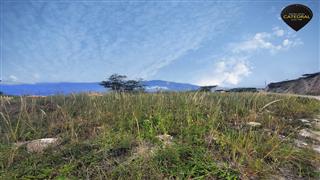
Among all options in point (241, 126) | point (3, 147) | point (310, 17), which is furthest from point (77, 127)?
point (310, 17)

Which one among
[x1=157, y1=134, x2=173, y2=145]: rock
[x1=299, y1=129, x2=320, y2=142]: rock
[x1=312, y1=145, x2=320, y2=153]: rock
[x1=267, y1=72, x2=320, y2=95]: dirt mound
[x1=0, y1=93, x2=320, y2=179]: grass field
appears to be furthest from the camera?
[x1=267, y1=72, x2=320, y2=95]: dirt mound

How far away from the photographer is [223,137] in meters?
4.51

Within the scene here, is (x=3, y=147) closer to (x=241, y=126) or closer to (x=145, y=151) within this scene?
(x=145, y=151)

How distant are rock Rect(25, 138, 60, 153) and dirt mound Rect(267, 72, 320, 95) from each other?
20.1 metres

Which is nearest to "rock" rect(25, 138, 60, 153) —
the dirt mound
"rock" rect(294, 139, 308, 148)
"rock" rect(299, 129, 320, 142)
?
"rock" rect(294, 139, 308, 148)

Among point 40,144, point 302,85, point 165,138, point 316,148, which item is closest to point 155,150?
point 165,138

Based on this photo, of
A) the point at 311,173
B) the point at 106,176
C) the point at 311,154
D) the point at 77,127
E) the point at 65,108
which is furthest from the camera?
the point at 65,108

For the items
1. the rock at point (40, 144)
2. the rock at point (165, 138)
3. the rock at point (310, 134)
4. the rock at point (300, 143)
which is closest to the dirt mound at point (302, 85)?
the rock at point (310, 134)

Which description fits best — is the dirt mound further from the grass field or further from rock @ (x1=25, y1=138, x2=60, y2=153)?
rock @ (x1=25, y1=138, x2=60, y2=153)

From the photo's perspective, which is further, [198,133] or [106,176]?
[198,133]

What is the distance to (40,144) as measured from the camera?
472 cm

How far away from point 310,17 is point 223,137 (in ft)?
18.9

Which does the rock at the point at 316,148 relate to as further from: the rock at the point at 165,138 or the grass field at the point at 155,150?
the rock at the point at 165,138

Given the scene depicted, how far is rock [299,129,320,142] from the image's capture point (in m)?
5.49
